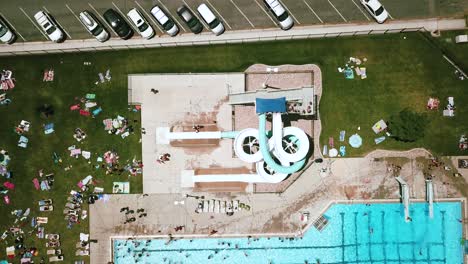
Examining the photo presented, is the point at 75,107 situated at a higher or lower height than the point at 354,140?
higher

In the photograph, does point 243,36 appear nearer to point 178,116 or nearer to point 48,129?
point 178,116

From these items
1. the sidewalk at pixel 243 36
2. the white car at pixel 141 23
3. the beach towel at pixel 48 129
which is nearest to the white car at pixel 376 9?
the sidewalk at pixel 243 36

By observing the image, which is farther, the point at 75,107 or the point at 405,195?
the point at 75,107

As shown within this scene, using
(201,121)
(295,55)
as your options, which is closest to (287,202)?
(201,121)

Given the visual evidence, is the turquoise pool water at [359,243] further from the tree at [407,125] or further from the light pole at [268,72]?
the light pole at [268,72]

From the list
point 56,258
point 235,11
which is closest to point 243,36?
point 235,11

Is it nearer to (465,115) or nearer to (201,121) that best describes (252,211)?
(201,121)

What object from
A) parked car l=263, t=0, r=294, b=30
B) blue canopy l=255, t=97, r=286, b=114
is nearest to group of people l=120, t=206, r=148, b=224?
blue canopy l=255, t=97, r=286, b=114
